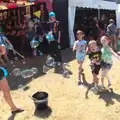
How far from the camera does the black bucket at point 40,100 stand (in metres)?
5.38

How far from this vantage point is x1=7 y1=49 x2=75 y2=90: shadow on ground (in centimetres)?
745

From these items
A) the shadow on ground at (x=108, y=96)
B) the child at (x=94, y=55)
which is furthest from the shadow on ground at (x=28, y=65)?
the child at (x=94, y=55)

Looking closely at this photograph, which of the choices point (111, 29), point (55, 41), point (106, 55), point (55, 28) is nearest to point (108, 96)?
point (106, 55)

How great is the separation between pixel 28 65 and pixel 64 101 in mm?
3666

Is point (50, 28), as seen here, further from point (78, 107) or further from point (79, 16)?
point (79, 16)

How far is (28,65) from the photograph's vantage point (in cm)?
930

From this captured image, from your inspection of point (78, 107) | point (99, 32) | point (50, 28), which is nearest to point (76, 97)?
point (78, 107)

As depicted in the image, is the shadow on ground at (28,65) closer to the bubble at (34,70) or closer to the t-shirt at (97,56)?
the bubble at (34,70)

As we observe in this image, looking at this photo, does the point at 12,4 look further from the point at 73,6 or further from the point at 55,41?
the point at 73,6

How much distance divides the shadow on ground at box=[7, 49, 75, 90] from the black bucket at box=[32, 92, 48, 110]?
5.06 ft

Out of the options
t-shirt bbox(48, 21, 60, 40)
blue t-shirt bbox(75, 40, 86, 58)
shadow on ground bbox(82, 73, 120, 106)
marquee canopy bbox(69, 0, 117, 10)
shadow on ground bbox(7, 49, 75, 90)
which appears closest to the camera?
shadow on ground bbox(82, 73, 120, 106)

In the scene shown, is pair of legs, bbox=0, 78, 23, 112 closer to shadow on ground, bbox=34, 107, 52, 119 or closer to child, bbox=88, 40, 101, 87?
shadow on ground, bbox=34, 107, 52, 119

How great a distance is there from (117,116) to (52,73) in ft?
11.0

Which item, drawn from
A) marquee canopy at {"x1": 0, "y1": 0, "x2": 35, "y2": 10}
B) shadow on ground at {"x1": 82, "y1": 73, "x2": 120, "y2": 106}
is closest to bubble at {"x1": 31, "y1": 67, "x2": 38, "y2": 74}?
shadow on ground at {"x1": 82, "y1": 73, "x2": 120, "y2": 106}
